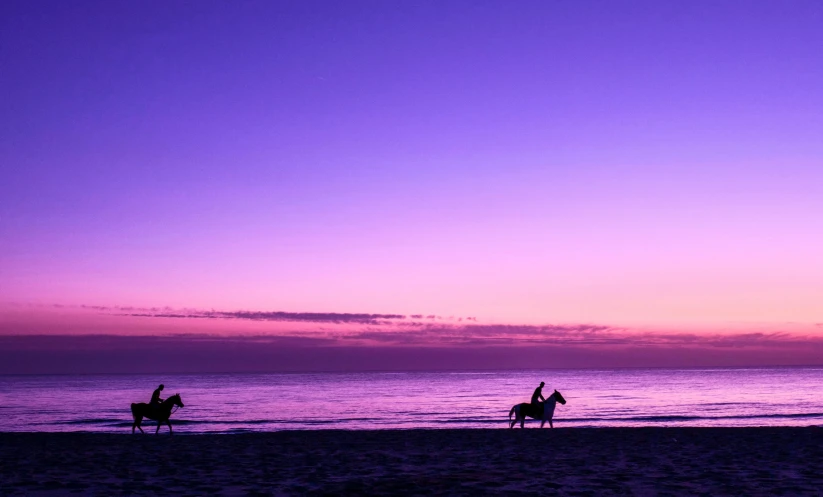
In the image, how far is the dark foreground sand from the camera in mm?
11977

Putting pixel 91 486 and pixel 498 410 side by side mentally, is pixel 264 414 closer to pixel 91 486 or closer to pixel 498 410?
pixel 498 410

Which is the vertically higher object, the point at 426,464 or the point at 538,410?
the point at 426,464

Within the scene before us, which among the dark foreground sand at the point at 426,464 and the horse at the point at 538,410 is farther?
the horse at the point at 538,410

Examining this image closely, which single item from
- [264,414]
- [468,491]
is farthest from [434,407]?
[468,491]

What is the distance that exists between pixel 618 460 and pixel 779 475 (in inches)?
146

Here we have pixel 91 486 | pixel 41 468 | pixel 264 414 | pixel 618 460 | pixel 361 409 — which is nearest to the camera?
pixel 91 486

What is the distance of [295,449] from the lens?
19047mm

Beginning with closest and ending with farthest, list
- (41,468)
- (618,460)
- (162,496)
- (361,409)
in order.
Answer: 1. (162,496)
2. (41,468)
3. (618,460)
4. (361,409)

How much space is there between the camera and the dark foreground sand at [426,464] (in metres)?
12.0

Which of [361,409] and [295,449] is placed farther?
[361,409]

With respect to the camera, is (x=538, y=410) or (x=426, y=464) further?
(x=538, y=410)

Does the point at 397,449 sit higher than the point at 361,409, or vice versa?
the point at 397,449

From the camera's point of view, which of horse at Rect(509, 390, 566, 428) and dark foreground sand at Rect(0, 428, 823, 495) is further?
horse at Rect(509, 390, 566, 428)

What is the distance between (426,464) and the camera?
15.5 meters
